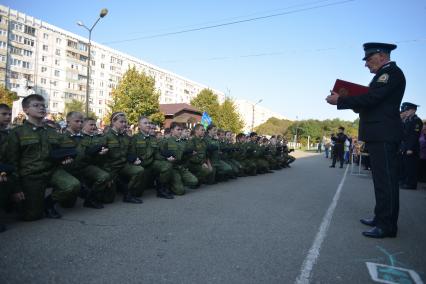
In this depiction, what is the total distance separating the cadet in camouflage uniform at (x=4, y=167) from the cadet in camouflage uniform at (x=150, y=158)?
7.39 ft

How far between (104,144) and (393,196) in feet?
15.0

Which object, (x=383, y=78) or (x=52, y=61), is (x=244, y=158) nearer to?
(x=383, y=78)

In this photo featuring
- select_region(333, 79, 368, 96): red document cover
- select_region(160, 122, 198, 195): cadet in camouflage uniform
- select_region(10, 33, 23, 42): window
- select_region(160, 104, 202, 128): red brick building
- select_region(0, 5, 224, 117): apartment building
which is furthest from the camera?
select_region(10, 33, 23, 42): window

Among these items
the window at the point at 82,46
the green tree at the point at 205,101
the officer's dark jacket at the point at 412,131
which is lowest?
the officer's dark jacket at the point at 412,131

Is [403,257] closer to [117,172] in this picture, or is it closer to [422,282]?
[422,282]

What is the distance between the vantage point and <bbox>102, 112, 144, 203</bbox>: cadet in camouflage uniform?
589 cm

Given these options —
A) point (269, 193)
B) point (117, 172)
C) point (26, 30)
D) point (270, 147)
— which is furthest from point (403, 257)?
point (26, 30)

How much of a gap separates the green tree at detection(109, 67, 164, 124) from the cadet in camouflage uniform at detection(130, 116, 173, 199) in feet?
104

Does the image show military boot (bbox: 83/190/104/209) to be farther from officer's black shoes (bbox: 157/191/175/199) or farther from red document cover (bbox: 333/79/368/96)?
red document cover (bbox: 333/79/368/96)

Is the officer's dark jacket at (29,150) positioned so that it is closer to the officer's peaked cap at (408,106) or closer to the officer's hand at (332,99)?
the officer's hand at (332,99)

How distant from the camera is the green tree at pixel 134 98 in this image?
38125 mm

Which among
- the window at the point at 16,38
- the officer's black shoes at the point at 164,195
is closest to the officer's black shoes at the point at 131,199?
the officer's black shoes at the point at 164,195

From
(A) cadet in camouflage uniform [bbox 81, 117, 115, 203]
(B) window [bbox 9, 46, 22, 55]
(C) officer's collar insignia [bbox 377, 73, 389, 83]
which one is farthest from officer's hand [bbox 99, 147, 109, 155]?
(B) window [bbox 9, 46, 22, 55]

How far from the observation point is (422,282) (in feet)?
9.46
